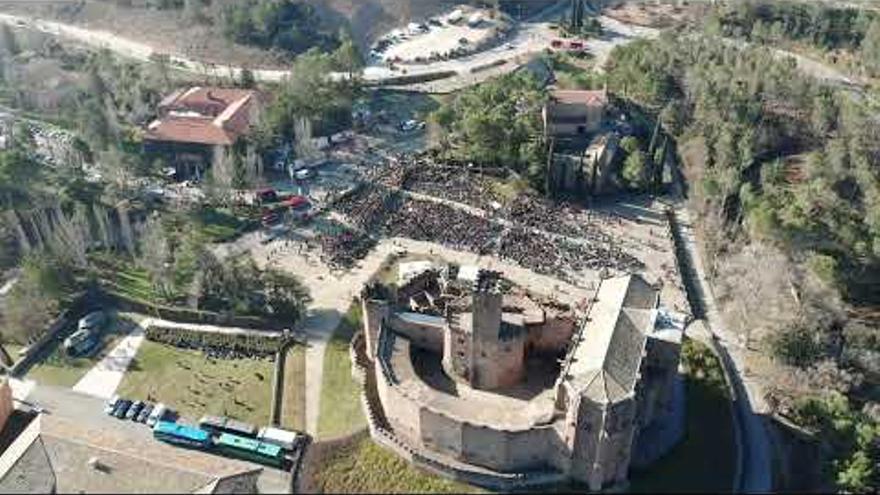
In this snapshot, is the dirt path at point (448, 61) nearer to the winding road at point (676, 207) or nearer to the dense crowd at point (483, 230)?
the winding road at point (676, 207)

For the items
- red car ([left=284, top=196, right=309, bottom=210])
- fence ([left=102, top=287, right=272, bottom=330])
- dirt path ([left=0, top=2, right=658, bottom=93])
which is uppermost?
dirt path ([left=0, top=2, right=658, bottom=93])

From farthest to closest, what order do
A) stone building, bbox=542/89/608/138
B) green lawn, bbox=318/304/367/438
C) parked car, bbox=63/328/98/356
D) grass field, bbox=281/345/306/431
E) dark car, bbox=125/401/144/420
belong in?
stone building, bbox=542/89/608/138 < parked car, bbox=63/328/98/356 < dark car, bbox=125/401/144/420 < grass field, bbox=281/345/306/431 < green lawn, bbox=318/304/367/438

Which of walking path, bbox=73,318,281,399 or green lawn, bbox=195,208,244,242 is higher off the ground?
green lawn, bbox=195,208,244,242

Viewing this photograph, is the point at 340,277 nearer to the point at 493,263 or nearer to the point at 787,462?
the point at 493,263

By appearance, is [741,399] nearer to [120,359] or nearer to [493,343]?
[493,343]

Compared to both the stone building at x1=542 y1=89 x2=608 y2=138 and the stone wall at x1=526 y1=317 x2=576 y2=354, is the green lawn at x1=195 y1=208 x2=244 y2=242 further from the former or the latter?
the stone building at x1=542 y1=89 x2=608 y2=138

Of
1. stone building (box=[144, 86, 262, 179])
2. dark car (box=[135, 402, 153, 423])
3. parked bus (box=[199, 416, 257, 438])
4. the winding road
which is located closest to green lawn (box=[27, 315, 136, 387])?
dark car (box=[135, 402, 153, 423])

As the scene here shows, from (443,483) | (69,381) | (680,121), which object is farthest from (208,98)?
(443,483)
